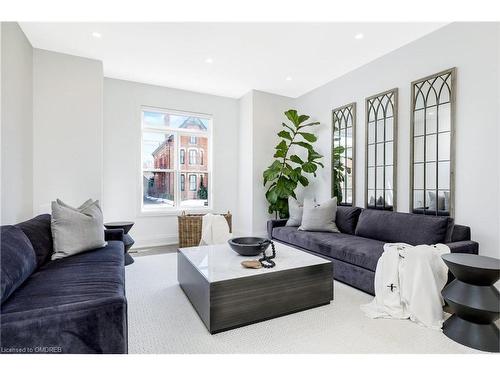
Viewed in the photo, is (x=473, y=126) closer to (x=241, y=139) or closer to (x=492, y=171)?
(x=492, y=171)

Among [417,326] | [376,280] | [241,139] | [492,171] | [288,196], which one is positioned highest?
[241,139]

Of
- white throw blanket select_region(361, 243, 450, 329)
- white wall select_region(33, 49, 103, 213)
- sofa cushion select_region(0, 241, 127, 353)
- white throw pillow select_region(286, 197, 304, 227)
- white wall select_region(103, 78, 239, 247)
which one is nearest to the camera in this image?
sofa cushion select_region(0, 241, 127, 353)

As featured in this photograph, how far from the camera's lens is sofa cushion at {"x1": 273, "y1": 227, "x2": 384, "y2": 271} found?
2556 mm

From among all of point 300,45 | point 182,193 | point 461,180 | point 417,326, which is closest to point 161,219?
point 182,193

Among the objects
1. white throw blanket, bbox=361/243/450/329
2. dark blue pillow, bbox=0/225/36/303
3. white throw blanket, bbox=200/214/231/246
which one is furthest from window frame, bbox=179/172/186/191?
white throw blanket, bbox=361/243/450/329

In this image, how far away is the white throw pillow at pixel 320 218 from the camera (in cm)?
367

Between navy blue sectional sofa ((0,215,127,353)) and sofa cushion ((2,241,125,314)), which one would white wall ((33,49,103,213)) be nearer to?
navy blue sectional sofa ((0,215,127,353))

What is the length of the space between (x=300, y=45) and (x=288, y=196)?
232cm

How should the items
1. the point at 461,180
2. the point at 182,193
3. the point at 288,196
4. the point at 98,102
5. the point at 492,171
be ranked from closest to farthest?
the point at 492,171
the point at 461,180
the point at 98,102
the point at 288,196
the point at 182,193

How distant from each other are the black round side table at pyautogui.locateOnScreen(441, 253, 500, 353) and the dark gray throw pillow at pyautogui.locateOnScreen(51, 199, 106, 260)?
9.80ft

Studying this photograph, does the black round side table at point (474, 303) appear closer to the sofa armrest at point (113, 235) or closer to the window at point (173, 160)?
the sofa armrest at point (113, 235)

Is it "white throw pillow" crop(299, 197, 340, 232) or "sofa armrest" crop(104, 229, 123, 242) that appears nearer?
"sofa armrest" crop(104, 229, 123, 242)

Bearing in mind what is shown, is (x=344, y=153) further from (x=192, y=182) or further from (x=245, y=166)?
(x=192, y=182)

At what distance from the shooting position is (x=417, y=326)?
196cm
